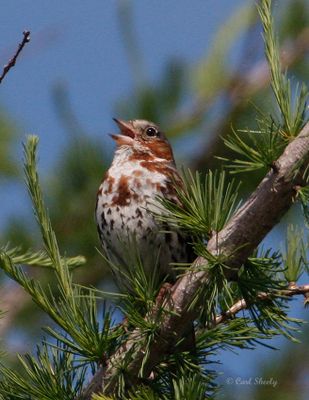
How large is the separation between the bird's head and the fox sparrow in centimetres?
22

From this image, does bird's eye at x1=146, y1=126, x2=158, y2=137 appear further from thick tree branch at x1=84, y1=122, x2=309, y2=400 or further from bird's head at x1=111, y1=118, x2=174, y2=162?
thick tree branch at x1=84, y1=122, x2=309, y2=400

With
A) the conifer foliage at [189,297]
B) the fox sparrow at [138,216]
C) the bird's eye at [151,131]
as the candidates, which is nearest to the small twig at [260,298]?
the conifer foliage at [189,297]

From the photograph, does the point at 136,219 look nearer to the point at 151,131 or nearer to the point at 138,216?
the point at 138,216

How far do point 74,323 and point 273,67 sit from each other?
93cm

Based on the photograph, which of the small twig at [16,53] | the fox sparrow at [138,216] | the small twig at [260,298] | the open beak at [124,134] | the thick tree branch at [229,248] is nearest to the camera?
the thick tree branch at [229,248]

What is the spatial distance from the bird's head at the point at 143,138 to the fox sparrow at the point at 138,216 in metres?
0.22

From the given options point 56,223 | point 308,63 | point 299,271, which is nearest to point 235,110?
point 308,63

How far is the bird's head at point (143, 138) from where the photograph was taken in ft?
15.1

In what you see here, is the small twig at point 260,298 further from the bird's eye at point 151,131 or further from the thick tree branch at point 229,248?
the bird's eye at point 151,131

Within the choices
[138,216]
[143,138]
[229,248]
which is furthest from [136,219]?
[229,248]

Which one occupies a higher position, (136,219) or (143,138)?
(143,138)

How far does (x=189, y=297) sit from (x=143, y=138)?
6.75 feet

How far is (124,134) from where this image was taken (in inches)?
185

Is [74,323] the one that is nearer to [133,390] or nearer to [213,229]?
[133,390]
